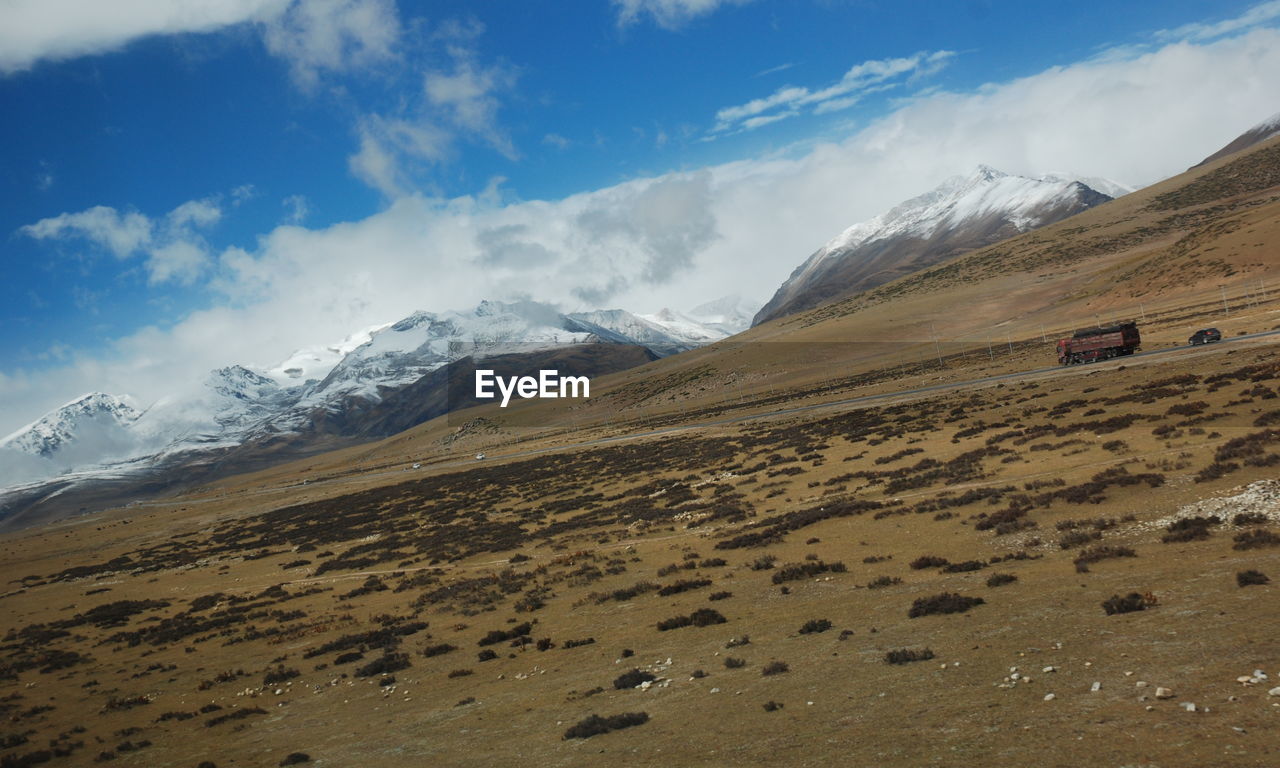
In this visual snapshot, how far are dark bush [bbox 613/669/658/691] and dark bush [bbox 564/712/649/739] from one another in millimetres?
2301

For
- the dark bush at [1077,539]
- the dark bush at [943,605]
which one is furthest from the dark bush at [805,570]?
the dark bush at [1077,539]

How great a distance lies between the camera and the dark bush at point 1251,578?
46.6 feet

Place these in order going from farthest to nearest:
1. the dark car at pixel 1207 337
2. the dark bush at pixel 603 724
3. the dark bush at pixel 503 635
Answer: the dark car at pixel 1207 337 → the dark bush at pixel 503 635 → the dark bush at pixel 603 724

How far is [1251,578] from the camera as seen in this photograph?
47.0 ft

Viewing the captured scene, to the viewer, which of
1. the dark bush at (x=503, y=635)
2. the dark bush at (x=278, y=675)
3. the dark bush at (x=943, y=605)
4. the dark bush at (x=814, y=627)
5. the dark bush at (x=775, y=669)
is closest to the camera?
the dark bush at (x=775, y=669)

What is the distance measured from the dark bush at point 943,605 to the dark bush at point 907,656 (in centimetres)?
271

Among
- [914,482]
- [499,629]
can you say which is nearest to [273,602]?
[499,629]

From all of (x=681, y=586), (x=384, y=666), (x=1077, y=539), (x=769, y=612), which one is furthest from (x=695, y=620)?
(x=1077, y=539)

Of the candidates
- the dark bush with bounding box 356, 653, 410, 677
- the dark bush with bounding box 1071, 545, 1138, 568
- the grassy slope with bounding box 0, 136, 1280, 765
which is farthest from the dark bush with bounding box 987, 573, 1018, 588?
the dark bush with bounding box 356, 653, 410, 677

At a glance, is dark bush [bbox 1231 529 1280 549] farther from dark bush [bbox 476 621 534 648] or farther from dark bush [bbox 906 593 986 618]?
dark bush [bbox 476 621 534 648]

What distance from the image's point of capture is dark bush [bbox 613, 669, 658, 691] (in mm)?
17031

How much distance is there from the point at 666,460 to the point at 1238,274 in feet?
305

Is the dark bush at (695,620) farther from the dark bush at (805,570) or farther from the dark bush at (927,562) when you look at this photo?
the dark bush at (927,562)

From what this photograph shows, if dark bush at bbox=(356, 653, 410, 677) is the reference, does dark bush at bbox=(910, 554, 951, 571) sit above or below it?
above
